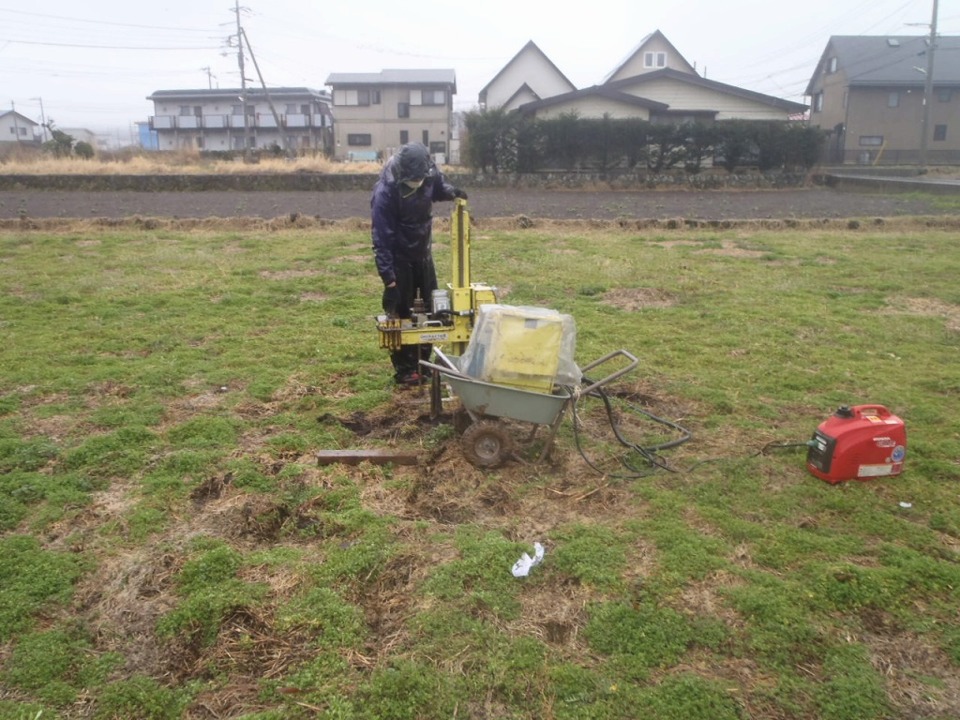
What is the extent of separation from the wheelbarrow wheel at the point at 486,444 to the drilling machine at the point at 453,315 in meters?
1.14

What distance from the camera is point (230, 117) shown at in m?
60.0

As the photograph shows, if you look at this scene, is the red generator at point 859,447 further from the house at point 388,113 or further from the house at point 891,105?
the house at point 388,113

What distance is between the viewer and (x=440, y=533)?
3.78 metres

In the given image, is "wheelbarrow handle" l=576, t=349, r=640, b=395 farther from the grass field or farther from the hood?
the hood

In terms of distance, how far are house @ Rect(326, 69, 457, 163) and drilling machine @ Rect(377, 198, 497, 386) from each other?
149 ft

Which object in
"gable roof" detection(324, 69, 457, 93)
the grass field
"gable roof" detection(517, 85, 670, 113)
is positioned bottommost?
the grass field

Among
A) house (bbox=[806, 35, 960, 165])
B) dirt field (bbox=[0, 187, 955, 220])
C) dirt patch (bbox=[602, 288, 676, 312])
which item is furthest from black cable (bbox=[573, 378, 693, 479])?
house (bbox=[806, 35, 960, 165])

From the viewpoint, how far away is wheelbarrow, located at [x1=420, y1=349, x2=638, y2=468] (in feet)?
14.1

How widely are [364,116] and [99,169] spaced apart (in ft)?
78.6

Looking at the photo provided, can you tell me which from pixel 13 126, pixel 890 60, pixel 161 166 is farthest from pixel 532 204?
pixel 13 126

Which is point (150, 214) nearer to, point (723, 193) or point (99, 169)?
point (99, 169)

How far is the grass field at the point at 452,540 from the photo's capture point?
2.79m

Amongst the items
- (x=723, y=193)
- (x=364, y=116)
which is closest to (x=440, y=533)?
(x=723, y=193)

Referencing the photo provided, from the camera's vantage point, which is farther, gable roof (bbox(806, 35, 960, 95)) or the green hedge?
gable roof (bbox(806, 35, 960, 95))
